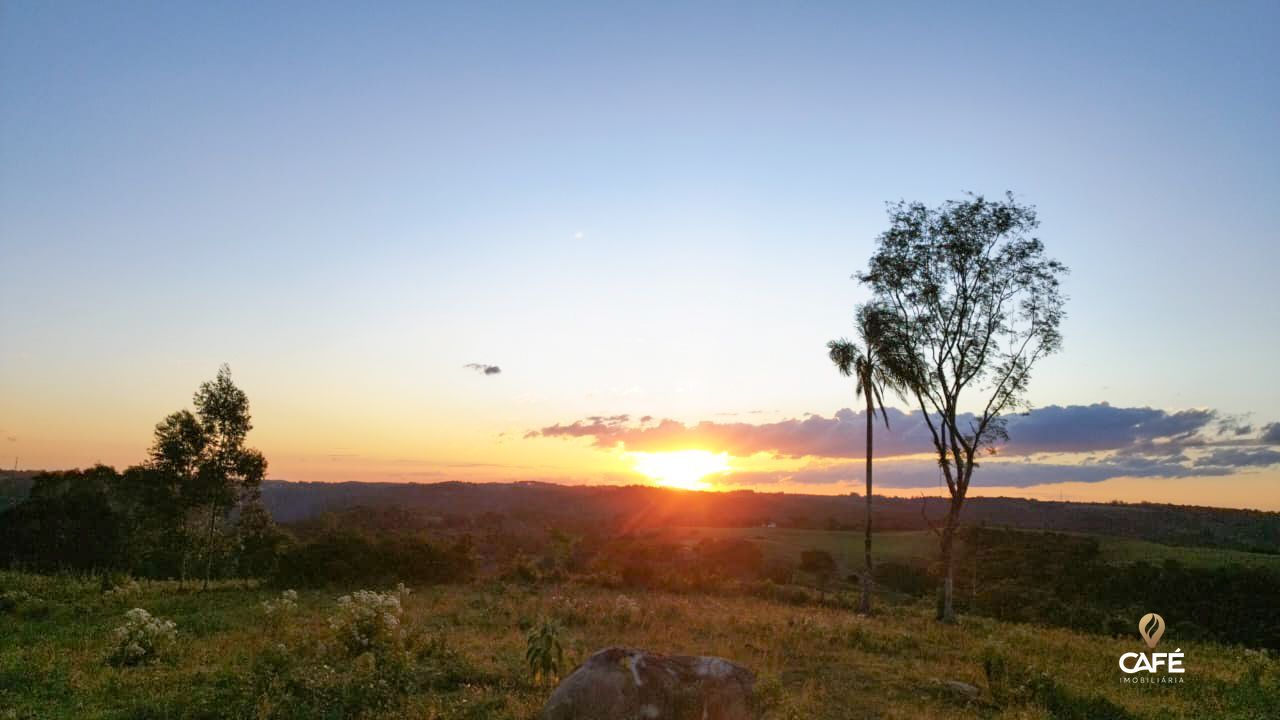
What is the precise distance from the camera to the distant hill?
286ft

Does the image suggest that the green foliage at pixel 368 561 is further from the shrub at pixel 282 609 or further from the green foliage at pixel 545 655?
the green foliage at pixel 545 655

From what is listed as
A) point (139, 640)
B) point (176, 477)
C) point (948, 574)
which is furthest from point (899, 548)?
point (139, 640)

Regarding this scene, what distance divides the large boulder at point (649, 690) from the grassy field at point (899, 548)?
5185 centimetres

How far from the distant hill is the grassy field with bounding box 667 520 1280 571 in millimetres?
9980

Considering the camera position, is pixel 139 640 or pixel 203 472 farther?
pixel 203 472

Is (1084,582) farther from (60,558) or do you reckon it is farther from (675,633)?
(60,558)

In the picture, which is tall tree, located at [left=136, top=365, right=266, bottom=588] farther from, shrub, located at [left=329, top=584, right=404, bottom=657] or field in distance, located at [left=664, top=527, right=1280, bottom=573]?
field in distance, located at [left=664, top=527, right=1280, bottom=573]

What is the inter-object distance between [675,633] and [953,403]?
57.7ft

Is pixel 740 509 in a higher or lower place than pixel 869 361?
lower

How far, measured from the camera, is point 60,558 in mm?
43562

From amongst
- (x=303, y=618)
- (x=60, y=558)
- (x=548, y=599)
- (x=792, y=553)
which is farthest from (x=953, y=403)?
(x=60, y=558)

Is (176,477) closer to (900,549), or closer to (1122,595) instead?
(1122,595)

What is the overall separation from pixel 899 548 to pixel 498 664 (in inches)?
2600

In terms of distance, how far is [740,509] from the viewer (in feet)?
499
